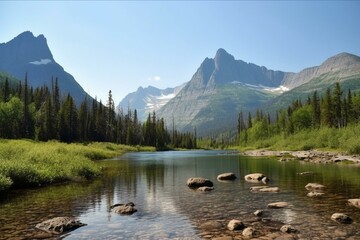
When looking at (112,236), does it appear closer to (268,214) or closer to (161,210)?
(161,210)

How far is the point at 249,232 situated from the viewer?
15.3m

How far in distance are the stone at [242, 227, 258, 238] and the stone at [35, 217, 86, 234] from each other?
870 centimetres

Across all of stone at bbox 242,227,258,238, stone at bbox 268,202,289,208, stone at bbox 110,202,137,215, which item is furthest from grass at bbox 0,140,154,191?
stone at bbox 268,202,289,208

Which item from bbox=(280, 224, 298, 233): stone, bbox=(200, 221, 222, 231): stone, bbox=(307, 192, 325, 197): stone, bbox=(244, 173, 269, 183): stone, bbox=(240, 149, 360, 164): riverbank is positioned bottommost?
bbox=(200, 221, 222, 231): stone

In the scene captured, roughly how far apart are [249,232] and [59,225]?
9655 millimetres

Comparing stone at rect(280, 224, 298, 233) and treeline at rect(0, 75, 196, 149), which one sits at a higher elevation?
treeline at rect(0, 75, 196, 149)

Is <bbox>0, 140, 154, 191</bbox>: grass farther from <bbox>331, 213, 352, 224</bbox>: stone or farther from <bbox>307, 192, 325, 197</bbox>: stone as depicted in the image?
<bbox>307, 192, 325, 197</bbox>: stone

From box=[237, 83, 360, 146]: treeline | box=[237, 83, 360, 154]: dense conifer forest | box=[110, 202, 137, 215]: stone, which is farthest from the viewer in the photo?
box=[237, 83, 360, 146]: treeline

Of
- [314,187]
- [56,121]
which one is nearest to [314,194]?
[314,187]

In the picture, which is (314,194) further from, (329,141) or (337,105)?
(337,105)

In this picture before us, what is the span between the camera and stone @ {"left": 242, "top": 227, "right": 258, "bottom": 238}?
15125 mm

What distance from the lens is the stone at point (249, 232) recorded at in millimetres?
15125

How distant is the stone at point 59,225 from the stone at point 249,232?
28.5 ft

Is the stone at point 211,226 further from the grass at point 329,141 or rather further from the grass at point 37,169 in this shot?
the grass at point 329,141
